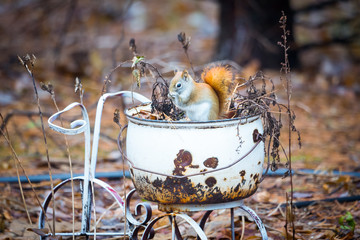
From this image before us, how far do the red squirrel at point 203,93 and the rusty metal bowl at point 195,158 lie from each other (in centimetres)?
15

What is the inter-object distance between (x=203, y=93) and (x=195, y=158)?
0.96 feet

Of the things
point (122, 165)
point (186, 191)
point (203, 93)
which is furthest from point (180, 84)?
point (122, 165)

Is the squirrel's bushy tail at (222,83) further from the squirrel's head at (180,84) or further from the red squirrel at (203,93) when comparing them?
the squirrel's head at (180,84)

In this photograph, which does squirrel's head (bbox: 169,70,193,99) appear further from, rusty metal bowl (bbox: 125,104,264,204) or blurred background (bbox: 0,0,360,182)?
blurred background (bbox: 0,0,360,182)

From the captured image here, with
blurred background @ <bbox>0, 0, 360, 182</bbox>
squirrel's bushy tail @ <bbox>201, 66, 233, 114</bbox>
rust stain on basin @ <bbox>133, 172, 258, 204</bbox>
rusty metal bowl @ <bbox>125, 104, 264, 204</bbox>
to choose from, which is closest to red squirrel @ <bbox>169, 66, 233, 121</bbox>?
squirrel's bushy tail @ <bbox>201, 66, 233, 114</bbox>

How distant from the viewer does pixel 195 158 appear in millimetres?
1960

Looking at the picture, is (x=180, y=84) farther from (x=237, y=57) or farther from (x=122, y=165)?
(x=237, y=57)

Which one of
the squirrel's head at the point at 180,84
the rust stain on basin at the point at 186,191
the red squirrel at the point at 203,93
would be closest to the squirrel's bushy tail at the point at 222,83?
the red squirrel at the point at 203,93

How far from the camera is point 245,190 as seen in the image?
6.88ft

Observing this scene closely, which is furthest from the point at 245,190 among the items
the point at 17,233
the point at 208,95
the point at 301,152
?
the point at 301,152

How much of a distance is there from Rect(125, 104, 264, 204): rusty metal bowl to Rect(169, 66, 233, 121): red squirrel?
0.50 feet

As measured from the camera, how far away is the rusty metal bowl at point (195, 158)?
1958 millimetres

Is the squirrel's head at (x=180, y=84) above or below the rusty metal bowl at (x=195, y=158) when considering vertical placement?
above

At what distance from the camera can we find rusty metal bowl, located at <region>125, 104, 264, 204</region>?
1.96 m
